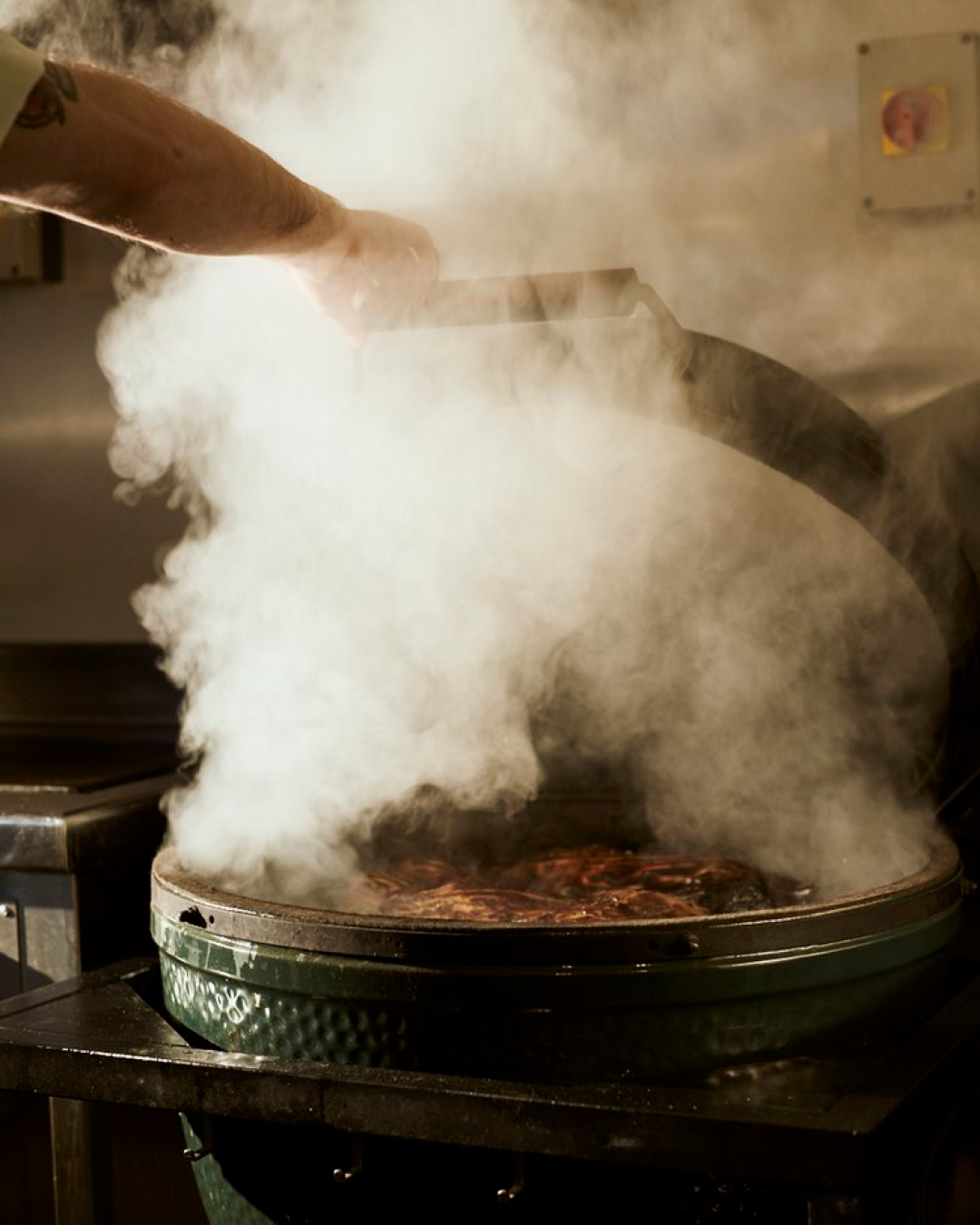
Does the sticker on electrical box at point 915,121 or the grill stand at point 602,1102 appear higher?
the sticker on electrical box at point 915,121

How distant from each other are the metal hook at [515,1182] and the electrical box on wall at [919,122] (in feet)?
5.25

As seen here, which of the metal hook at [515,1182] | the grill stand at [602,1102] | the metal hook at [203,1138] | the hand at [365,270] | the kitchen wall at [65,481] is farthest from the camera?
the kitchen wall at [65,481]

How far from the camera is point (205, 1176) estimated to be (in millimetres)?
1569

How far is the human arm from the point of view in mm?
1253

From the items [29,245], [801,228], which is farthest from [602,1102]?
[29,245]

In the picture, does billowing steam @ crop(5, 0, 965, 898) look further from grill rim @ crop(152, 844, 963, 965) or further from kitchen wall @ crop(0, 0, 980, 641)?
grill rim @ crop(152, 844, 963, 965)

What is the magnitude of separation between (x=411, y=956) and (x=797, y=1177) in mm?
406

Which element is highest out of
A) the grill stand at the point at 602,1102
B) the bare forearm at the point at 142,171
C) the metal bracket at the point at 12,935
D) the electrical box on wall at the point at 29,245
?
the electrical box on wall at the point at 29,245

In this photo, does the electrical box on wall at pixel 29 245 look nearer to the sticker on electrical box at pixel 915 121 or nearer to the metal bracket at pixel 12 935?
the metal bracket at pixel 12 935

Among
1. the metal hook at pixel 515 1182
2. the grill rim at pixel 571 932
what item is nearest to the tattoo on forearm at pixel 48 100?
the grill rim at pixel 571 932

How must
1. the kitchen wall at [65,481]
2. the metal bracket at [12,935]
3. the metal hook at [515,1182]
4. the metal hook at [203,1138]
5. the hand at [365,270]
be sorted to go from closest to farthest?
the metal hook at [515,1182] < the metal hook at [203,1138] < the hand at [365,270] < the metal bracket at [12,935] < the kitchen wall at [65,481]

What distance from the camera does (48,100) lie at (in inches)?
48.6

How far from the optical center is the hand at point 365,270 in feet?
5.34

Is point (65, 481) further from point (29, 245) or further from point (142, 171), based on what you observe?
point (142, 171)
